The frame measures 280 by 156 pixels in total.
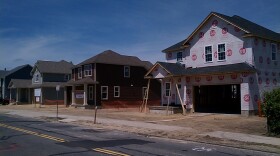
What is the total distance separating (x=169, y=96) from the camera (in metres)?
33.1

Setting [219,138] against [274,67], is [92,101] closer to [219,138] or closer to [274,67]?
[274,67]

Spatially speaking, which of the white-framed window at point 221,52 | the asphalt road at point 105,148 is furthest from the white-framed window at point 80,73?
the asphalt road at point 105,148

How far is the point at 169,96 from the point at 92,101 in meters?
15.0

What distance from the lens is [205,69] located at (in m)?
29.2

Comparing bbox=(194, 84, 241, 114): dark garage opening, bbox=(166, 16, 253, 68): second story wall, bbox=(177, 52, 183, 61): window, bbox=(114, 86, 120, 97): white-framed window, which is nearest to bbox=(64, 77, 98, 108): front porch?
bbox=(114, 86, 120, 97): white-framed window

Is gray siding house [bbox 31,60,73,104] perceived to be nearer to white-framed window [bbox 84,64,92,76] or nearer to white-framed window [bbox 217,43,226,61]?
white-framed window [bbox 84,64,92,76]

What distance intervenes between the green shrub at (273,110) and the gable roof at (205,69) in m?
9.80

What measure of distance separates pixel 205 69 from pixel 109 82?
19588mm

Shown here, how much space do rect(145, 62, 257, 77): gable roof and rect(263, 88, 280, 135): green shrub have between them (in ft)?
32.1

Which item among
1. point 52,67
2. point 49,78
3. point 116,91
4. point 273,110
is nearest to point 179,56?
point 116,91

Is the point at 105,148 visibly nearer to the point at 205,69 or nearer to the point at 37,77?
the point at 205,69

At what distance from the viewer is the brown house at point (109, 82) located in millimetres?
45062

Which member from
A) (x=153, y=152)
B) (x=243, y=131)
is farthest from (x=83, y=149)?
(x=243, y=131)

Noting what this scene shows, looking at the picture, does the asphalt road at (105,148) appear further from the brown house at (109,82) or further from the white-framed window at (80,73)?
the white-framed window at (80,73)
